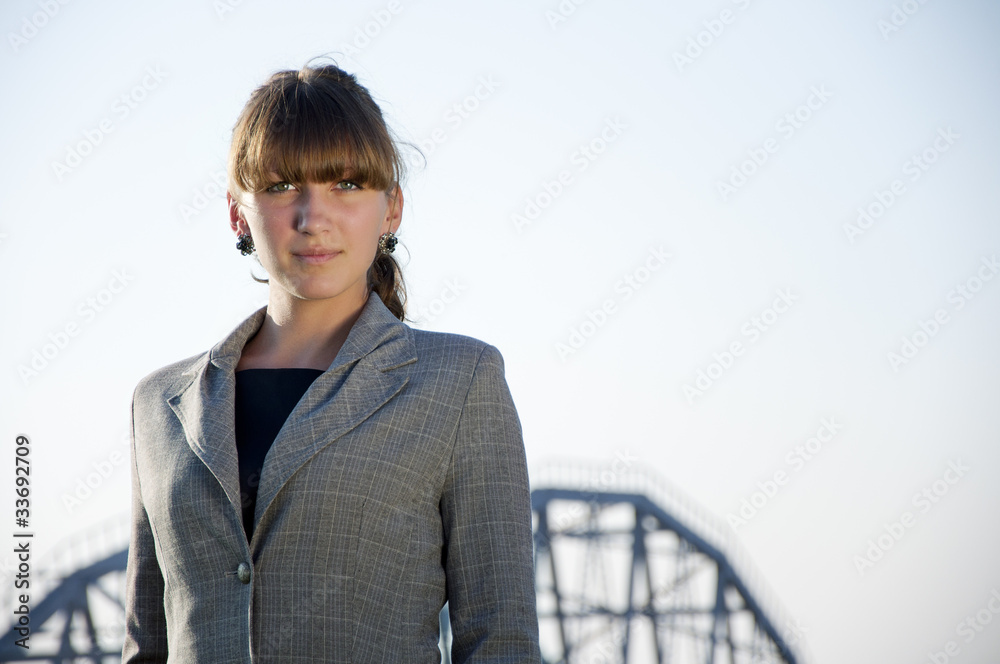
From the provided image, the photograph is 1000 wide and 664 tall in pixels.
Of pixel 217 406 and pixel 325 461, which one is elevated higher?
pixel 217 406

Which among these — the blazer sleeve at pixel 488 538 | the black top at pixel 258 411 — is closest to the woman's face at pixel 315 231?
the black top at pixel 258 411

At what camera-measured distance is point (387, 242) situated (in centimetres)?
297

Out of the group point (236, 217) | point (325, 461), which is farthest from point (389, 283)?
point (325, 461)

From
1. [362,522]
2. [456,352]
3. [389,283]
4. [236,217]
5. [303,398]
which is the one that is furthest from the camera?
[389,283]

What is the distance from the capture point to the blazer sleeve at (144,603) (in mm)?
2830

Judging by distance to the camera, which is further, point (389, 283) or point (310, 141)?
point (389, 283)

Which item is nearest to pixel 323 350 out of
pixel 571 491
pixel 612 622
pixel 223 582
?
pixel 223 582

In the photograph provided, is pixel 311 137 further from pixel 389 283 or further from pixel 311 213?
pixel 389 283

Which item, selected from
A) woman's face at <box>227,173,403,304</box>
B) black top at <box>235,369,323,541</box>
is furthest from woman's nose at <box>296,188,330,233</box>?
black top at <box>235,369,323,541</box>

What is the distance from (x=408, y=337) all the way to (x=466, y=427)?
0.37 m

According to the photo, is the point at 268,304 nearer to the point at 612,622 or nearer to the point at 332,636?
the point at 332,636

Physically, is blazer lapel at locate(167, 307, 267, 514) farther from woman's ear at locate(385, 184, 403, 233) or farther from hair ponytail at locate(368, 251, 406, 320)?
woman's ear at locate(385, 184, 403, 233)

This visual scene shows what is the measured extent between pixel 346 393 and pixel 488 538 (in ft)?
1.76

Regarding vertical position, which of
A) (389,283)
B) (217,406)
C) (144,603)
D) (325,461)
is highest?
(389,283)
